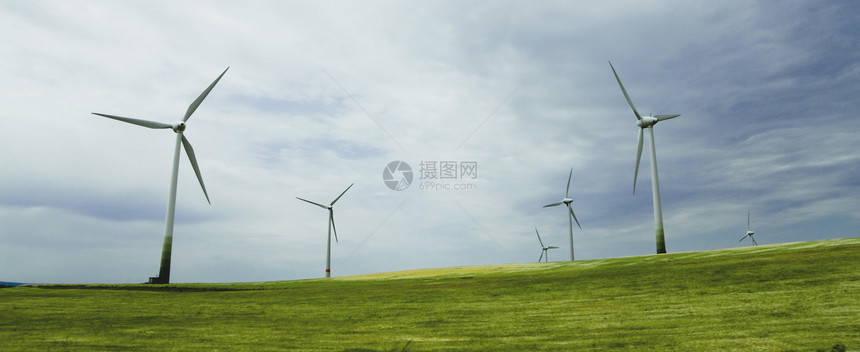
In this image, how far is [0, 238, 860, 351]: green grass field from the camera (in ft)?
46.6

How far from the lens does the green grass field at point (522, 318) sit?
1420cm

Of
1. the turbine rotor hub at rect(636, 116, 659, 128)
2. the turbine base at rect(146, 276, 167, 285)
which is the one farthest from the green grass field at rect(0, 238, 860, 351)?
the turbine rotor hub at rect(636, 116, 659, 128)

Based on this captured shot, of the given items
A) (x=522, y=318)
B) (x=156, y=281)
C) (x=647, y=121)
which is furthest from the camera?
(x=647, y=121)

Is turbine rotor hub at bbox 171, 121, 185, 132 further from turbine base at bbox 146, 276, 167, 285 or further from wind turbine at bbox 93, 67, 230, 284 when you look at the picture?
turbine base at bbox 146, 276, 167, 285

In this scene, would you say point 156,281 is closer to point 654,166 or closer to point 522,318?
point 522,318

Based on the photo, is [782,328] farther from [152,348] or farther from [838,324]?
[152,348]

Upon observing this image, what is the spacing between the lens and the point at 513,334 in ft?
52.1

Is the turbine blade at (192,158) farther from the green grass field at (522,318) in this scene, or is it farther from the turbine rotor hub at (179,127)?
the green grass field at (522,318)

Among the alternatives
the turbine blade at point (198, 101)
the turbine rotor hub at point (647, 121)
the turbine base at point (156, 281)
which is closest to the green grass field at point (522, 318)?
the turbine base at point (156, 281)

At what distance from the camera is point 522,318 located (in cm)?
1902

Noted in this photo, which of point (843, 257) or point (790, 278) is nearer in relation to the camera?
point (790, 278)

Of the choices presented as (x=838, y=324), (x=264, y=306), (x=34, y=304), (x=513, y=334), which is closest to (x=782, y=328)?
(x=838, y=324)

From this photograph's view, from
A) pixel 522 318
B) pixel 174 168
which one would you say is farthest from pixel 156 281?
pixel 522 318

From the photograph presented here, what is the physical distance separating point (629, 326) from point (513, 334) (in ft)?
13.0
